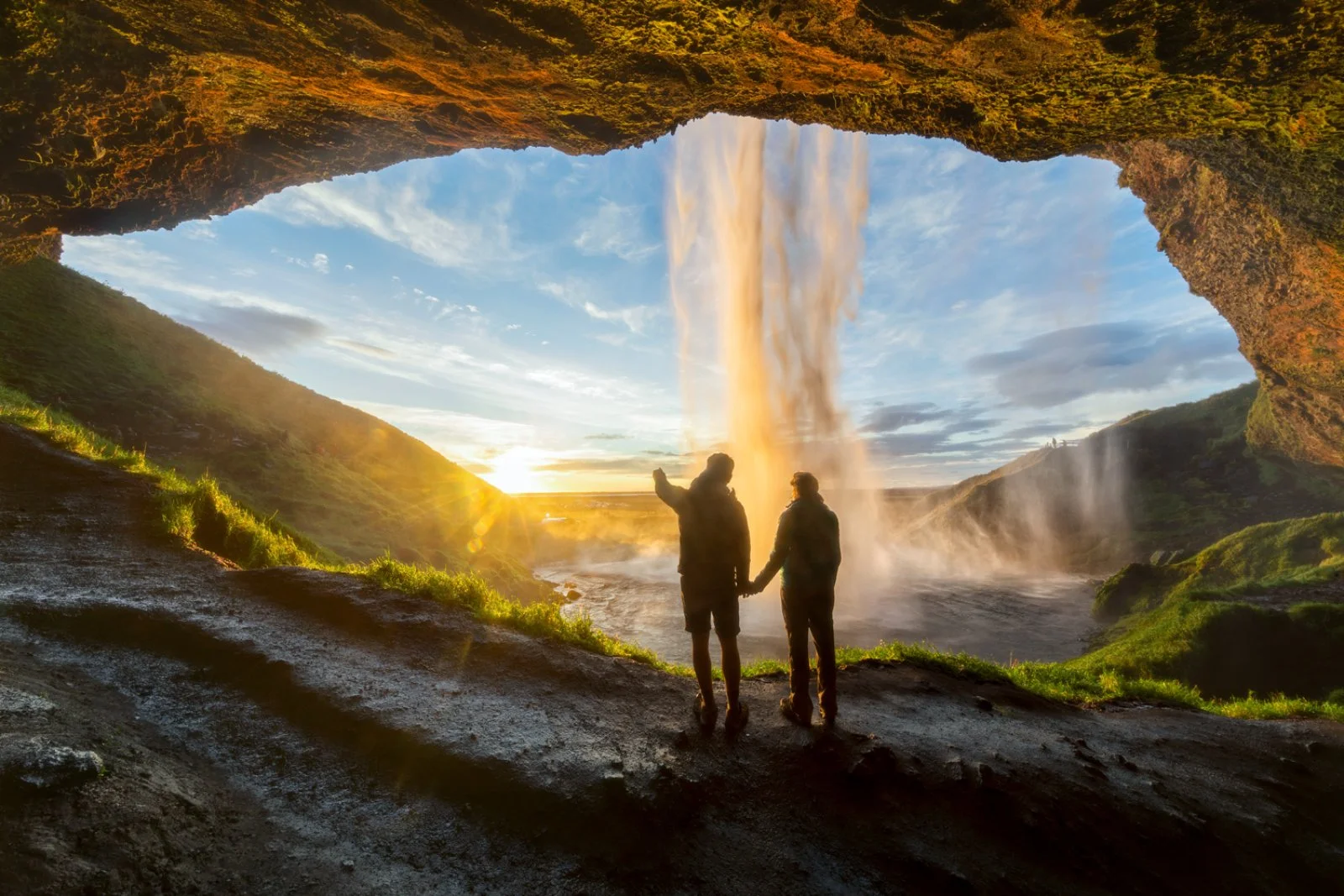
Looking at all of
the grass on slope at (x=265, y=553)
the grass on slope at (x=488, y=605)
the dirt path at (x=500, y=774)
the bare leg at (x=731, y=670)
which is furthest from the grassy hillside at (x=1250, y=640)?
the grass on slope at (x=265, y=553)

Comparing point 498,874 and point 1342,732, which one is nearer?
point 498,874

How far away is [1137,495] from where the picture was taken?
4306cm

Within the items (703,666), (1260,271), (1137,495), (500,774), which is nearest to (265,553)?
(500,774)

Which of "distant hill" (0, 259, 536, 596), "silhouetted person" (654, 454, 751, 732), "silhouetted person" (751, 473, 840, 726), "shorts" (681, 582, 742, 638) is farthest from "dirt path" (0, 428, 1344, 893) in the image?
"distant hill" (0, 259, 536, 596)

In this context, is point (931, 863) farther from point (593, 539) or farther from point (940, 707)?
point (593, 539)

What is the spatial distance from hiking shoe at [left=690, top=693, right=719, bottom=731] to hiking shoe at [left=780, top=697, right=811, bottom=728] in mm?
814

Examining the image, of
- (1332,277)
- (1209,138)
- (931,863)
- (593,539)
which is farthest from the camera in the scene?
(593,539)

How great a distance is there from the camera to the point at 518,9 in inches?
258

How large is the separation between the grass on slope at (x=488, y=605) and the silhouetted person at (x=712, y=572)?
1967 mm

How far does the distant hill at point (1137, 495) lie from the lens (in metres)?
35.7

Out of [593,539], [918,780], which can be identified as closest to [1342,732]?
[918,780]

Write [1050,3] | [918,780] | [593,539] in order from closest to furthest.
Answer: [918,780], [1050,3], [593,539]

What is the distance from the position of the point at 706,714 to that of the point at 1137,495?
53.8 m

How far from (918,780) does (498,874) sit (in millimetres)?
3873
